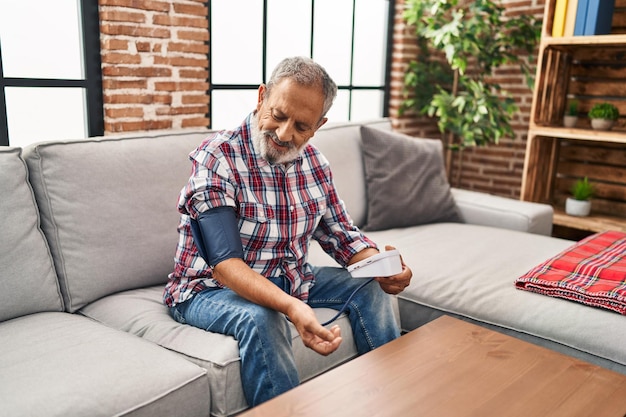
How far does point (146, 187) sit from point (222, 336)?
0.62 m

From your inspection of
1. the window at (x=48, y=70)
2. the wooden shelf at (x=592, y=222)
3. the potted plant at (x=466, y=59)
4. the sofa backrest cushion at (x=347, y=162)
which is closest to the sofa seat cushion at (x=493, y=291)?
the sofa backrest cushion at (x=347, y=162)

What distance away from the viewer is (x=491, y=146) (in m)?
3.96

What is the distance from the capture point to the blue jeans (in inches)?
54.4

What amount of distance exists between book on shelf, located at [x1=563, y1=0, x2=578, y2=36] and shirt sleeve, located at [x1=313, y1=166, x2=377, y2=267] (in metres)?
1.82

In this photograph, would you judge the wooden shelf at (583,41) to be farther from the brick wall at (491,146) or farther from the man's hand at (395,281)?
the man's hand at (395,281)

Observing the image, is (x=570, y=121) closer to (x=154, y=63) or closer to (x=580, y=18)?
(x=580, y=18)

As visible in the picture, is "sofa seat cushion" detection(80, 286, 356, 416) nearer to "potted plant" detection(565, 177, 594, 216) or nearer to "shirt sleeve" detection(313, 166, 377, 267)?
"shirt sleeve" detection(313, 166, 377, 267)

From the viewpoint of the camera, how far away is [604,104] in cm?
304

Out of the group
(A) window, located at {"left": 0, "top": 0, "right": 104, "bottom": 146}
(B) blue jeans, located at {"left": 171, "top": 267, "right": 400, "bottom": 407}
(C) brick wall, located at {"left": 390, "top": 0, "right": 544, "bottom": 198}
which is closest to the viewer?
(B) blue jeans, located at {"left": 171, "top": 267, "right": 400, "bottom": 407}

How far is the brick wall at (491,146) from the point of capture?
365 cm

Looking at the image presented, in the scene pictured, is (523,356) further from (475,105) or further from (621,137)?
(475,105)

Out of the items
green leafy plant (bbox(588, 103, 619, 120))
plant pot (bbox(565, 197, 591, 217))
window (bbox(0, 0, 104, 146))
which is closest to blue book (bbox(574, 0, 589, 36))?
green leafy plant (bbox(588, 103, 619, 120))

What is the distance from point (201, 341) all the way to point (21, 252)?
1.83ft

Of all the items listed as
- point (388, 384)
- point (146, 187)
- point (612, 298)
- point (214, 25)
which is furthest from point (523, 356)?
point (214, 25)
